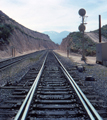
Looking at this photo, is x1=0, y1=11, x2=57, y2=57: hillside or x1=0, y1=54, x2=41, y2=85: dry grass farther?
x1=0, y1=11, x2=57, y2=57: hillside

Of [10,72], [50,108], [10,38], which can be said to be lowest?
[50,108]

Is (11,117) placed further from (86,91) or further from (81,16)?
(81,16)

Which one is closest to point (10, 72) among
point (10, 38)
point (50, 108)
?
point (50, 108)

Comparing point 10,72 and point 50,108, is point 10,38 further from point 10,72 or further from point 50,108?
point 50,108

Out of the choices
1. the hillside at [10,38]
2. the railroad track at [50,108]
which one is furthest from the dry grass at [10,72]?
the hillside at [10,38]

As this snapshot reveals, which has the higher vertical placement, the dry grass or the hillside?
the hillside

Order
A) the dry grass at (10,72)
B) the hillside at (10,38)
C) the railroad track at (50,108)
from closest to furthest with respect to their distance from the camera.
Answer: the railroad track at (50,108), the dry grass at (10,72), the hillside at (10,38)

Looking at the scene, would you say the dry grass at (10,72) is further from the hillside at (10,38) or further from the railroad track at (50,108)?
the hillside at (10,38)

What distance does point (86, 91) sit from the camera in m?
4.98

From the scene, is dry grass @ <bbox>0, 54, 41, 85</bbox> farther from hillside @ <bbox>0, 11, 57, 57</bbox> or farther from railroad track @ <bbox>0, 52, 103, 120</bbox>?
hillside @ <bbox>0, 11, 57, 57</bbox>

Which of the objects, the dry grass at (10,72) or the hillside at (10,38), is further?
the hillside at (10,38)

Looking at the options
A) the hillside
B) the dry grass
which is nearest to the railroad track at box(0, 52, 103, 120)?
the dry grass

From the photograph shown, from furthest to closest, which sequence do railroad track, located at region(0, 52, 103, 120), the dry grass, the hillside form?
the hillside < the dry grass < railroad track, located at region(0, 52, 103, 120)

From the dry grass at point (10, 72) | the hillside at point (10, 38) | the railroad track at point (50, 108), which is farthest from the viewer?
the hillside at point (10, 38)
